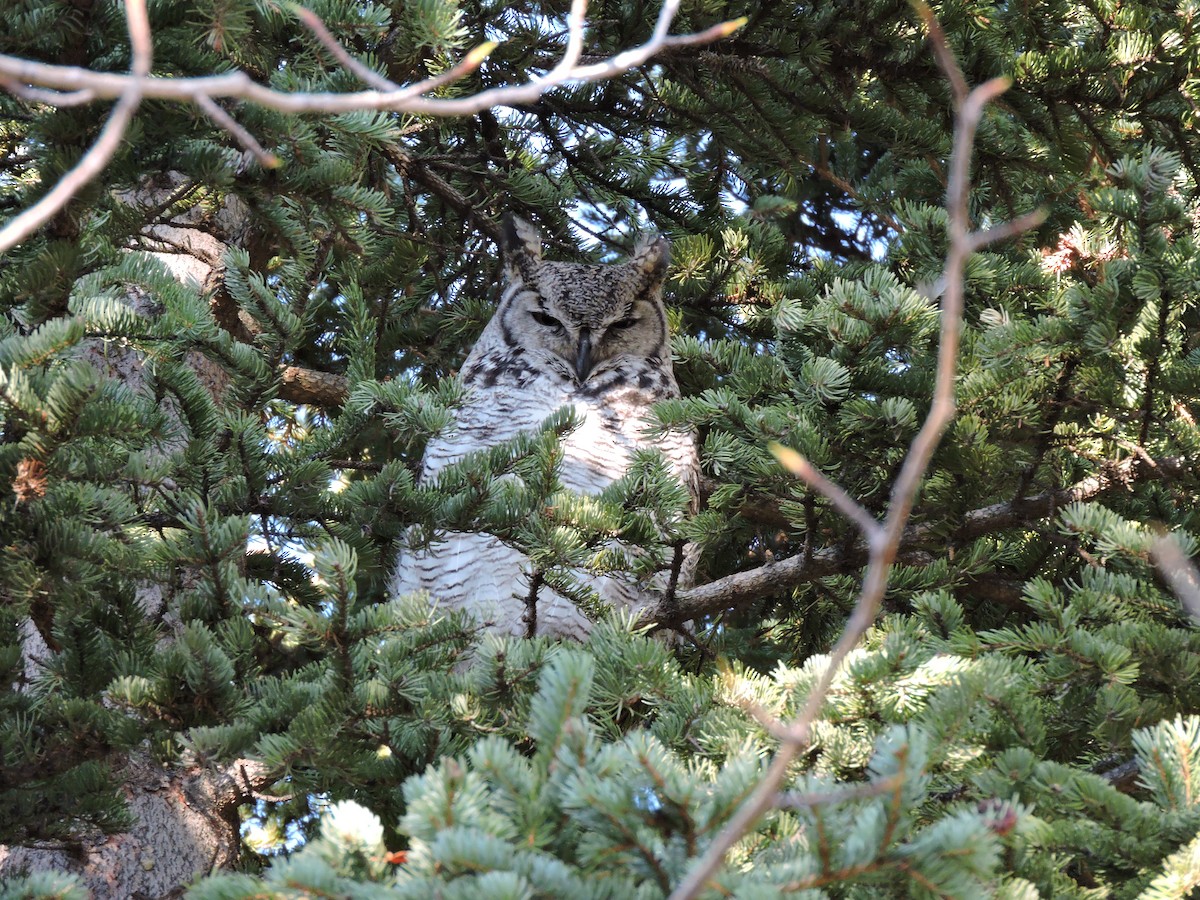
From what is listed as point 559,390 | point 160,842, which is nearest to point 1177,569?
point 160,842

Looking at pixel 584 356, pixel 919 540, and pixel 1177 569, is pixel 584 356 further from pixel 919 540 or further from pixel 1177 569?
pixel 1177 569

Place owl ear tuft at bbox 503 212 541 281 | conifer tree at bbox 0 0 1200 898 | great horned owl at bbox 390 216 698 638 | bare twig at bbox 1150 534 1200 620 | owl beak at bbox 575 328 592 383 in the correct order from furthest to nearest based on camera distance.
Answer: owl ear tuft at bbox 503 212 541 281
owl beak at bbox 575 328 592 383
great horned owl at bbox 390 216 698 638
bare twig at bbox 1150 534 1200 620
conifer tree at bbox 0 0 1200 898

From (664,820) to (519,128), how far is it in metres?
2.73

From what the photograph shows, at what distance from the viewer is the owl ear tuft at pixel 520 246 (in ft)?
11.9

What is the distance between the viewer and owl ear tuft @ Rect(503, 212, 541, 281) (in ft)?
11.9

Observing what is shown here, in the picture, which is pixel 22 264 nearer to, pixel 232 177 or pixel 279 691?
pixel 232 177

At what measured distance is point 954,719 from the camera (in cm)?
129

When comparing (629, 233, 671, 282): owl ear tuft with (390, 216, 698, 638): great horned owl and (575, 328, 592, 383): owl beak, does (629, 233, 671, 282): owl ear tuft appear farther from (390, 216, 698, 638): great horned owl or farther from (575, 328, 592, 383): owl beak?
(575, 328, 592, 383): owl beak

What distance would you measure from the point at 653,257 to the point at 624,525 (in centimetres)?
160

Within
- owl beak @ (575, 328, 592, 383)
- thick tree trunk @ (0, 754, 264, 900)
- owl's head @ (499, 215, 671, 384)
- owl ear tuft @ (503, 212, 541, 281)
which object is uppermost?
owl ear tuft @ (503, 212, 541, 281)

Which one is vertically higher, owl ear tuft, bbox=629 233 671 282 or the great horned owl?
owl ear tuft, bbox=629 233 671 282

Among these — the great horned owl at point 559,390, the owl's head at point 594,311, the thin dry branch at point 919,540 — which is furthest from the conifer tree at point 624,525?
the owl's head at point 594,311

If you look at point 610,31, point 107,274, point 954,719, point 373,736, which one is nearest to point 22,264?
point 107,274

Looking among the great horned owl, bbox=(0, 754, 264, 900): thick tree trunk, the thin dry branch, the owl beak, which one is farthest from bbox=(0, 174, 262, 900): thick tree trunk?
the owl beak
